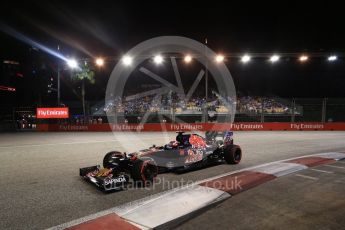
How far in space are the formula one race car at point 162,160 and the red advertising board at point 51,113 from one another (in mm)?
17539

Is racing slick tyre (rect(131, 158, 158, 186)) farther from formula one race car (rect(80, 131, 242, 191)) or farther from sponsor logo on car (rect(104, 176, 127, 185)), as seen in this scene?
sponsor logo on car (rect(104, 176, 127, 185))

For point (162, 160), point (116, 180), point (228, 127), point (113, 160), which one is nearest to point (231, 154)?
point (162, 160)

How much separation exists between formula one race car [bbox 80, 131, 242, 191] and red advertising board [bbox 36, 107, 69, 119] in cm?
1754

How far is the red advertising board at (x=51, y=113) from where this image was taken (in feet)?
76.2

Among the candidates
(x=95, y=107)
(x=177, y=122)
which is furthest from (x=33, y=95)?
(x=177, y=122)

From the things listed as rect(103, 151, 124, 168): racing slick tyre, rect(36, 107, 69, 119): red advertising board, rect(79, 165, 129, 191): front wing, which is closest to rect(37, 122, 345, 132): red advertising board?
rect(36, 107, 69, 119): red advertising board

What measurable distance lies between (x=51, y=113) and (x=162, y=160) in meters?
18.6

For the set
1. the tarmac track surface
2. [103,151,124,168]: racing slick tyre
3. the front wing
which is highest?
[103,151,124,168]: racing slick tyre

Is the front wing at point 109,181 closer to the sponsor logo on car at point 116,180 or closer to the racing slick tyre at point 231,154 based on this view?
the sponsor logo on car at point 116,180

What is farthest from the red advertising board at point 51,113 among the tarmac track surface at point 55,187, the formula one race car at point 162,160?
the formula one race car at point 162,160

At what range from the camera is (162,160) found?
752cm

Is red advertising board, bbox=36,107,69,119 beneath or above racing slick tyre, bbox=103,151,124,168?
above

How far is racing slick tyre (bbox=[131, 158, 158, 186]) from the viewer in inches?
251

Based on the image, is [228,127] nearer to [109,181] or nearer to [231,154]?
[231,154]
